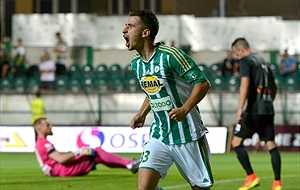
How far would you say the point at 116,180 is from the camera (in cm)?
1356

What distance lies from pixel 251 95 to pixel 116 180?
114 inches

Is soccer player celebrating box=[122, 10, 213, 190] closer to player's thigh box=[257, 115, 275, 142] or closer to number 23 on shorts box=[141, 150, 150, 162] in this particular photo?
number 23 on shorts box=[141, 150, 150, 162]

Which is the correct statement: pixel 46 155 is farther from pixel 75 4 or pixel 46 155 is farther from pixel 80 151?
pixel 75 4

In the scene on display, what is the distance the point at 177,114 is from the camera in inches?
267

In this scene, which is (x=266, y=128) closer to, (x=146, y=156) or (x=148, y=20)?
(x=146, y=156)

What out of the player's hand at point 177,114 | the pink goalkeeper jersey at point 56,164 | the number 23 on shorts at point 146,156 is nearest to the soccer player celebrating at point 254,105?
the pink goalkeeper jersey at point 56,164

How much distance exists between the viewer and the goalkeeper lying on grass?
1349 cm

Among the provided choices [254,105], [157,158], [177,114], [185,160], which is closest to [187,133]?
[185,160]

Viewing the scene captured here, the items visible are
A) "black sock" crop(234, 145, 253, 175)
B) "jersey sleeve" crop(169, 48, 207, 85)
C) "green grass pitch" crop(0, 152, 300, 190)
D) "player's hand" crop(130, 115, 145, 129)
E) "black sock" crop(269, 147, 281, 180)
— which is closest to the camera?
"jersey sleeve" crop(169, 48, 207, 85)

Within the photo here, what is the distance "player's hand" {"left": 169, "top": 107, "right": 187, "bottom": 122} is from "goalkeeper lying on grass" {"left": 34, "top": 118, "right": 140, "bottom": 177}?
677cm

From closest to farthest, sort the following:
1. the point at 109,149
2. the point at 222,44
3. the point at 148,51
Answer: the point at 148,51 < the point at 109,149 < the point at 222,44

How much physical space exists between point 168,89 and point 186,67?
27cm

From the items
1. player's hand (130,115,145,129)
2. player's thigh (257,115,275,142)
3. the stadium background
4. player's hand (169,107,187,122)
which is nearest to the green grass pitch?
player's thigh (257,115,275,142)

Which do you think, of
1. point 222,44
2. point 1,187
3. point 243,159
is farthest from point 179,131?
point 222,44
